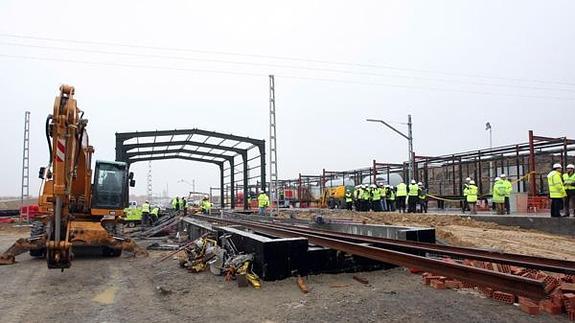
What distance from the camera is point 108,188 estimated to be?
529 inches

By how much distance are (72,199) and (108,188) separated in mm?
1084

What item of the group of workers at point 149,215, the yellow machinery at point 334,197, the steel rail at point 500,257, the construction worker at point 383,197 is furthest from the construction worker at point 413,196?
the steel rail at point 500,257

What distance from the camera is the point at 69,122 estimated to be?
8.69 metres

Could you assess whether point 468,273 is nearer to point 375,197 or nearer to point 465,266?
point 465,266

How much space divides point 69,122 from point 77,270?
3.59m

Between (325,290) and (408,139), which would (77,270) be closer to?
(325,290)

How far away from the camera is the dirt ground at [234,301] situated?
5.56 metres

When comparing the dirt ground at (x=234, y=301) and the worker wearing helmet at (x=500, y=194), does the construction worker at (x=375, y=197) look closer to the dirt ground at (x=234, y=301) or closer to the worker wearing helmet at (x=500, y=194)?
the worker wearing helmet at (x=500, y=194)

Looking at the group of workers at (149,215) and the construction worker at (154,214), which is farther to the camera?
the construction worker at (154,214)

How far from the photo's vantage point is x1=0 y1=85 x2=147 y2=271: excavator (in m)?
8.14

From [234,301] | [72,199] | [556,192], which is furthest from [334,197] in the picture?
[234,301]

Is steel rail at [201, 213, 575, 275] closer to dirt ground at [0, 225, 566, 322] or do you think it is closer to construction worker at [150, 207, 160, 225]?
dirt ground at [0, 225, 566, 322]

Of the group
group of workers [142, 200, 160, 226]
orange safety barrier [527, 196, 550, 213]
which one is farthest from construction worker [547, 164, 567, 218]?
group of workers [142, 200, 160, 226]

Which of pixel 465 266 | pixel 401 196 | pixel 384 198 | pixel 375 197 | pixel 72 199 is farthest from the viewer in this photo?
pixel 384 198
